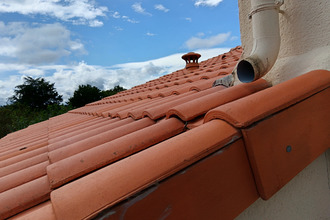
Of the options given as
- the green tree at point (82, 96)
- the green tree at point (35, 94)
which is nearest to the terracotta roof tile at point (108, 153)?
the green tree at point (82, 96)

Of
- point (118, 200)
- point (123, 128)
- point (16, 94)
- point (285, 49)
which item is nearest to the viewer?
point (118, 200)

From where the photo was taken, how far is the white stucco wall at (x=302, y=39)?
104 cm

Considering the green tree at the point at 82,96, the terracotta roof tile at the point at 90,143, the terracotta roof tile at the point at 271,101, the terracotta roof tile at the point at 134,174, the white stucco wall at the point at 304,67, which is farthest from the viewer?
the green tree at the point at 82,96

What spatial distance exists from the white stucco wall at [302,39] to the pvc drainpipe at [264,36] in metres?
0.11

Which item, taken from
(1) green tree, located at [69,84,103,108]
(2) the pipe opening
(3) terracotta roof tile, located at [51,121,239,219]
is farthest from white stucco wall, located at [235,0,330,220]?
(1) green tree, located at [69,84,103,108]

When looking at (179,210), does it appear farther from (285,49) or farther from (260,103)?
(285,49)

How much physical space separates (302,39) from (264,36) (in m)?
0.23

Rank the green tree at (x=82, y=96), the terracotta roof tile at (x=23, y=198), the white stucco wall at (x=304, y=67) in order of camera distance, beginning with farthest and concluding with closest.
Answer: the green tree at (x=82, y=96)
the white stucco wall at (x=304, y=67)
the terracotta roof tile at (x=23, y=198)

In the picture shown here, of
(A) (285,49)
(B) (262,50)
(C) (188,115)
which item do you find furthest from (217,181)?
(A) (285,49)

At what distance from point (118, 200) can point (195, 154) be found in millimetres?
268

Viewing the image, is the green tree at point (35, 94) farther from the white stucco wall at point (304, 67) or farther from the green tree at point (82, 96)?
the white stucco wall at point (304, 67)

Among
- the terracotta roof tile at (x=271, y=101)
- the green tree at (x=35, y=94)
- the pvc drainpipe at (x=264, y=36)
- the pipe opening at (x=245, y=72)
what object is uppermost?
the green tree at (x=35, y=94)

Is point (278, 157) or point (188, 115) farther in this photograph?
point (188, 115)

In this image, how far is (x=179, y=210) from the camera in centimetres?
60
